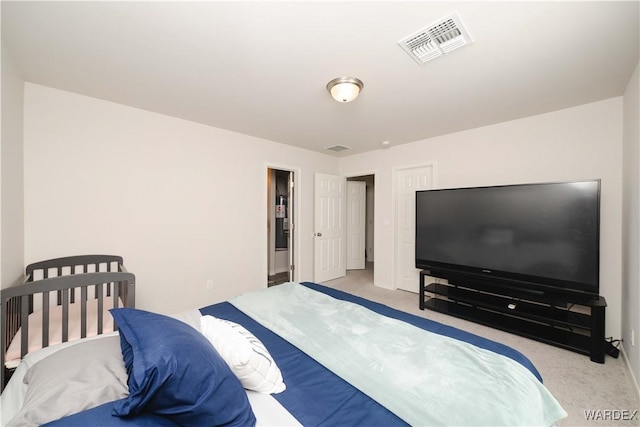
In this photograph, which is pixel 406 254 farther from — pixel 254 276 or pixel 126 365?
pixel 126 365

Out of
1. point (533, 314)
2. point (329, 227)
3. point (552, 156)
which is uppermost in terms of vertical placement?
point (552, 156)

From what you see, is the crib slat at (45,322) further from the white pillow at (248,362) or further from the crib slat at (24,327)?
the white pillow at (248,362)

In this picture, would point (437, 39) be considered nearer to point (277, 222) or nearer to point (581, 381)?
point (581, 381)

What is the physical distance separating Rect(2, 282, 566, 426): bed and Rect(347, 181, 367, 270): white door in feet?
13.8

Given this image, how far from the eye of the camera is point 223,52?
69.9 inches

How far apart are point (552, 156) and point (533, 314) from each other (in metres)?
1.74

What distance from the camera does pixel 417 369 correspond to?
3.83 ft

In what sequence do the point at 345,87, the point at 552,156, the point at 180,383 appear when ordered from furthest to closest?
1. the point at 552,156
2. the point at 345,87
3. the point at 180,383

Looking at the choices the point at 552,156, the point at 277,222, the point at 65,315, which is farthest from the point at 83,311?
the point at 552,156

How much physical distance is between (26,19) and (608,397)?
15.0 ft

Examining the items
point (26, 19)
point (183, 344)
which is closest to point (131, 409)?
point (183, 344)

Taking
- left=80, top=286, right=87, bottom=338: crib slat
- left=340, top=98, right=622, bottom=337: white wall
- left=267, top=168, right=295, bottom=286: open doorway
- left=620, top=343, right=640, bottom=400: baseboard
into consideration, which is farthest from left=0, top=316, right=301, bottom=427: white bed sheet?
left=267, top=168, right=295, bottom=286: open doorway

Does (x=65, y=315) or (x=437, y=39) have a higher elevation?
(x=437, y=39)

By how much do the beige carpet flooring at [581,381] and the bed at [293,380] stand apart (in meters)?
0.97
